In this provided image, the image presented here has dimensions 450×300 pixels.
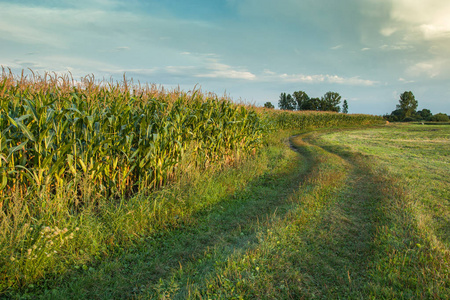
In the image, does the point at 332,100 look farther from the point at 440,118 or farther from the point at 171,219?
the point at 171,219

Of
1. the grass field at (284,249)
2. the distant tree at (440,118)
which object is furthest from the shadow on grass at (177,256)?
the distant tree at (440,118)

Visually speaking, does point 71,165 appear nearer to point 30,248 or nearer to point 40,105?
point 40,105

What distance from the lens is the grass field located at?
3.57 m

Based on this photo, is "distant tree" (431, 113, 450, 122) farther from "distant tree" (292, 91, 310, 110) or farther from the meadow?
the meadow

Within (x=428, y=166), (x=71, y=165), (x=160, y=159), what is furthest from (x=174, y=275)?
(x=428, y=166)

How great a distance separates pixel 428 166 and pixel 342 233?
8666 mm

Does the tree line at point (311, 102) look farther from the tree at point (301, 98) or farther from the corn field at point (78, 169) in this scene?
the corn field at point (78, 169)

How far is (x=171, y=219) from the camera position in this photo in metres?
5.50

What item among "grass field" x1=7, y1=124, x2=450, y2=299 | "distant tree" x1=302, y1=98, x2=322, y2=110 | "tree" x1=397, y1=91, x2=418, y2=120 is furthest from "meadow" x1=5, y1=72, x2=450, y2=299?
"tree" x1=397, y1=91, x2=418, y2=120

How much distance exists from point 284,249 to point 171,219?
233cm

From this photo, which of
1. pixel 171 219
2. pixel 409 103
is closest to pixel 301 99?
pixel 409 103

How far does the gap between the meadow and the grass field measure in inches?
1.0

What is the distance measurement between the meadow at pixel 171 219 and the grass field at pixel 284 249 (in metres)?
0.02

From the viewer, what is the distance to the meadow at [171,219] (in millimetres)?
3674
